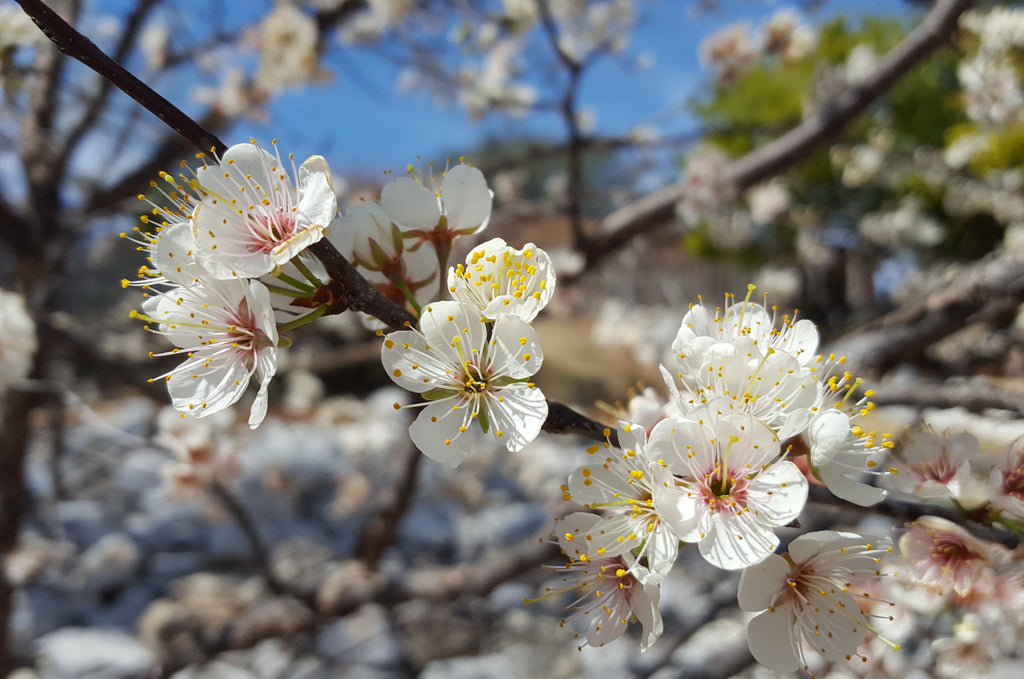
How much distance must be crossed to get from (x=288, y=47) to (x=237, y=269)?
7.58 ft

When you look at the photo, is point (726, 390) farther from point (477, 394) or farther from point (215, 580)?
point (215, 580)

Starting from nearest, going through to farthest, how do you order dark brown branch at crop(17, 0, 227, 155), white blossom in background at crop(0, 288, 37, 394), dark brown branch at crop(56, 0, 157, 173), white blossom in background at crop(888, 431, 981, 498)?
dark brown branch at crop(17, 0, 227, 155), white blossom in background at crop(888, 431, 981, 498), white blossom in background at crop(0, 288, 37, 394), dark brown branch at crop(56, 0, 157, 173)

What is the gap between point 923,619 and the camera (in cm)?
129

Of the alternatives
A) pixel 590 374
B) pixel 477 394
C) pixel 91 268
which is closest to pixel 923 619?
pixel 477 394

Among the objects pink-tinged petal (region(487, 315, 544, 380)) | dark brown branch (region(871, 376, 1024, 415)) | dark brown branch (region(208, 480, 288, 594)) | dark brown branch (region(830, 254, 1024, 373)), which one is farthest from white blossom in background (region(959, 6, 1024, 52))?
dark brown branch (region(208, 480, 288, 594))

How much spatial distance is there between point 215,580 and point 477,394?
7.60ft

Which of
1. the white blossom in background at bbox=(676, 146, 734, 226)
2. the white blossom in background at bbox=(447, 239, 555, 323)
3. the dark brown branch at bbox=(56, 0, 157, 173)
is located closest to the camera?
the white blossom in background at bbox=(447, 239, 555, 323)

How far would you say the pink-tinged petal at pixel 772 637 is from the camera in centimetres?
56

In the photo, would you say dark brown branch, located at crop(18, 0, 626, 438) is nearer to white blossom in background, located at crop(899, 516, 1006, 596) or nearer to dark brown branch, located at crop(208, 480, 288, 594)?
white blossom in background, located at crop(899, 516, 1006, 596)

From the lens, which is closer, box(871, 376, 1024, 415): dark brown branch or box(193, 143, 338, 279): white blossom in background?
box(193, 143, 338, 279): white blossom in background

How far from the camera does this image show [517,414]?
0.52 metres

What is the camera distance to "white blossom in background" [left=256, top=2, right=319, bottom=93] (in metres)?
2.35

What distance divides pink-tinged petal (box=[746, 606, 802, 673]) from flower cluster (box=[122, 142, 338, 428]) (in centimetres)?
50

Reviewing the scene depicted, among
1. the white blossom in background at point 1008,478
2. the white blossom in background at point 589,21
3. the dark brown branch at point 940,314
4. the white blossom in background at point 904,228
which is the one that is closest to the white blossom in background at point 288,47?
the white blossom in background at point 589,21
